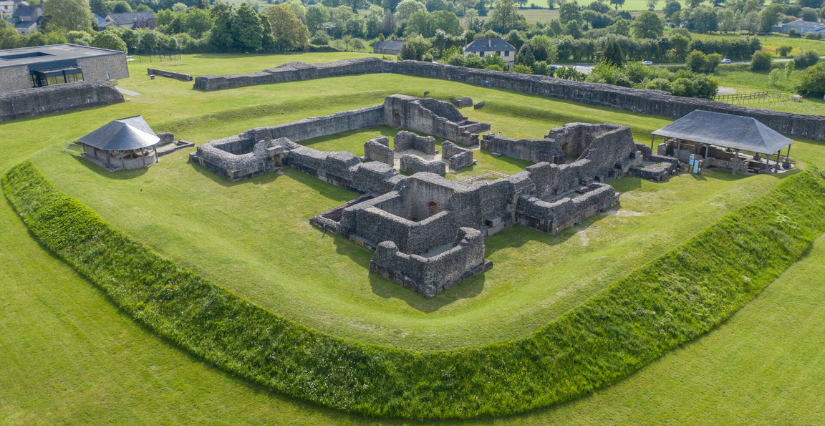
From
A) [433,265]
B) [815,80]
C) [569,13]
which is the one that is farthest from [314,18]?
[433,265]

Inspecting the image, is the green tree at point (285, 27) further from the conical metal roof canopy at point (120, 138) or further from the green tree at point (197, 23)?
the conical metal roof canopy at point (120, 138)

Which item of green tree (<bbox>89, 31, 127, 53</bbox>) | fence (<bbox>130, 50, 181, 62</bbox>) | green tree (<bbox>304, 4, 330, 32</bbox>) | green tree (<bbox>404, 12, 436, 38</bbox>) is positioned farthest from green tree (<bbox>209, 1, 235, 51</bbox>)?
green tree (<bbox>404, 12, 436, 38</bbox>)

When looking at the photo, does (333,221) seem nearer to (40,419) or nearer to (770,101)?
(40,419)

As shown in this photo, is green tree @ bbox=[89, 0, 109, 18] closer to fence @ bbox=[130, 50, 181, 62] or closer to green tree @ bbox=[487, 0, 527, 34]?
fence @ bbox=[130, 50, 181, 62]

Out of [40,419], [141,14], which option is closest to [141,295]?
[40,419]

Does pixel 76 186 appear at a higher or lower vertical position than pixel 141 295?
higher
